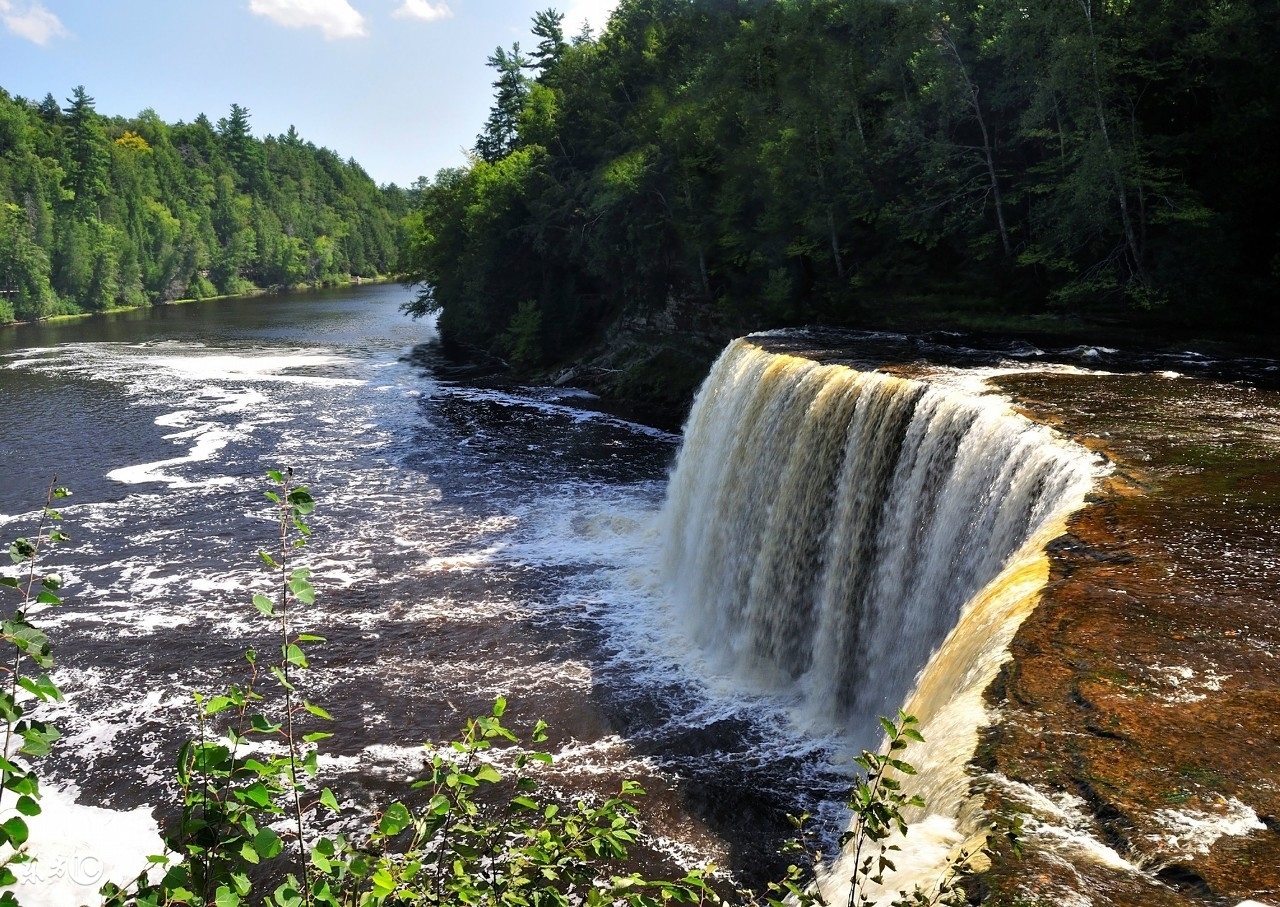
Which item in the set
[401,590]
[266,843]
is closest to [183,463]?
[401,590]

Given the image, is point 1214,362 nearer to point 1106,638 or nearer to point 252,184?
point 1106,638

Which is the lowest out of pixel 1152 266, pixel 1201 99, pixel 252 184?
pixel 1152 266

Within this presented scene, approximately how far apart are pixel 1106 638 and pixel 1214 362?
13513 millimetres

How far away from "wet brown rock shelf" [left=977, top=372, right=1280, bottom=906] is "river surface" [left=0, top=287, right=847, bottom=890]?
4881 mm

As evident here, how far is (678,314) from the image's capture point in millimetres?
37688

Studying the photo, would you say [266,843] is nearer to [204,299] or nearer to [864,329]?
[864,329]

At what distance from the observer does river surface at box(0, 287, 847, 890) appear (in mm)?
12750

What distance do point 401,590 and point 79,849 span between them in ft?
A: 27.1

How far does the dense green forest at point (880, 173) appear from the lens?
69.4 feet

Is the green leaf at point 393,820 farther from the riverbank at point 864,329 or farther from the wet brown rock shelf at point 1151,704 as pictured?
the riverbank at point 864,329

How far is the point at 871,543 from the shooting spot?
1344 centimetres

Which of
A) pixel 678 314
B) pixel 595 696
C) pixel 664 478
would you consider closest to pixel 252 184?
pixel 678 314

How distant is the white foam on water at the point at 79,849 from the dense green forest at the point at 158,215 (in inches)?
3111

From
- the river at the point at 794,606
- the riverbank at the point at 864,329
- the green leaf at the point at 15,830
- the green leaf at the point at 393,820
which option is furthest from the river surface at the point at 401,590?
the green leaf at the point at 15,830
